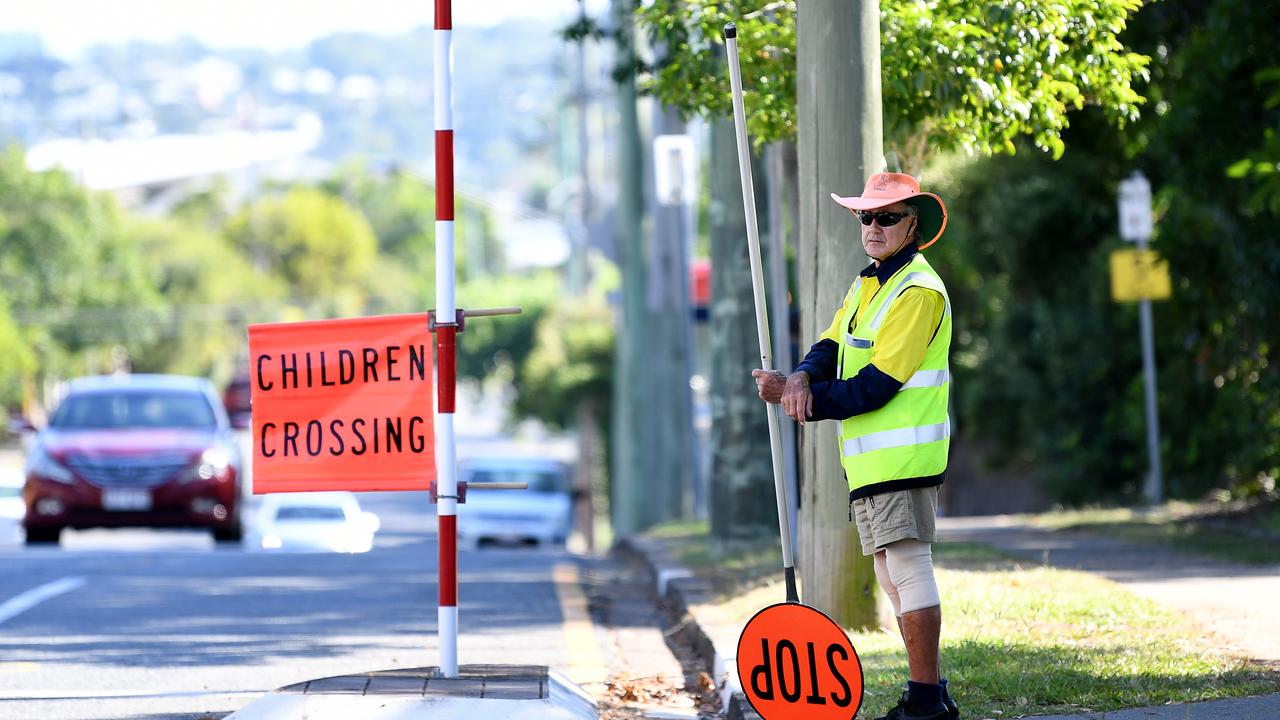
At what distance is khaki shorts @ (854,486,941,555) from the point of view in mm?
5562

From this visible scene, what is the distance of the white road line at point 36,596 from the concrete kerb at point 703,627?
3.50 metres

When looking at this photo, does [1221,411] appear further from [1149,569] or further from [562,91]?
[562,91]

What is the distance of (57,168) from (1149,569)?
59.0 meters

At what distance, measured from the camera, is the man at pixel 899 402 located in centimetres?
550

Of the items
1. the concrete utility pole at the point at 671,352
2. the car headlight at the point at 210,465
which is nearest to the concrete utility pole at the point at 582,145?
the concrete utility pole at the point at 671,352

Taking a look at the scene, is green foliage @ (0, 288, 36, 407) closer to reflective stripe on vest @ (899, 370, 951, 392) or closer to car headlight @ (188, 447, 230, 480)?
car headlight @ (188, 447, 230, 480)

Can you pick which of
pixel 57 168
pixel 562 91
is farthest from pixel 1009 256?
pixel 57 168

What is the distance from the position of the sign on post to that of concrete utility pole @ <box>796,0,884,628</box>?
1815mm

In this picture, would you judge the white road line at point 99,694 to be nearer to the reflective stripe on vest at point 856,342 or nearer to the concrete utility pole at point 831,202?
the concrete utility pole at point 831,202

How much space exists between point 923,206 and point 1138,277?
936cm

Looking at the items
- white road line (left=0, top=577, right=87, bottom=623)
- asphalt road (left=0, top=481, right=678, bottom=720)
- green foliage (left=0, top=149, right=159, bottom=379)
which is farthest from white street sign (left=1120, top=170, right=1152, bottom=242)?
green foliage (left=0, top=149, right=159, bottom=379)

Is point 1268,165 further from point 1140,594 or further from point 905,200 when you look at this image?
point 905,200

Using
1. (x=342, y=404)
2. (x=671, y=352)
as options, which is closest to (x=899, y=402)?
(x=342, y=404)

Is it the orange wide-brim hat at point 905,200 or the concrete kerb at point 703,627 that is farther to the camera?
the concrete kerb at point 703,627
